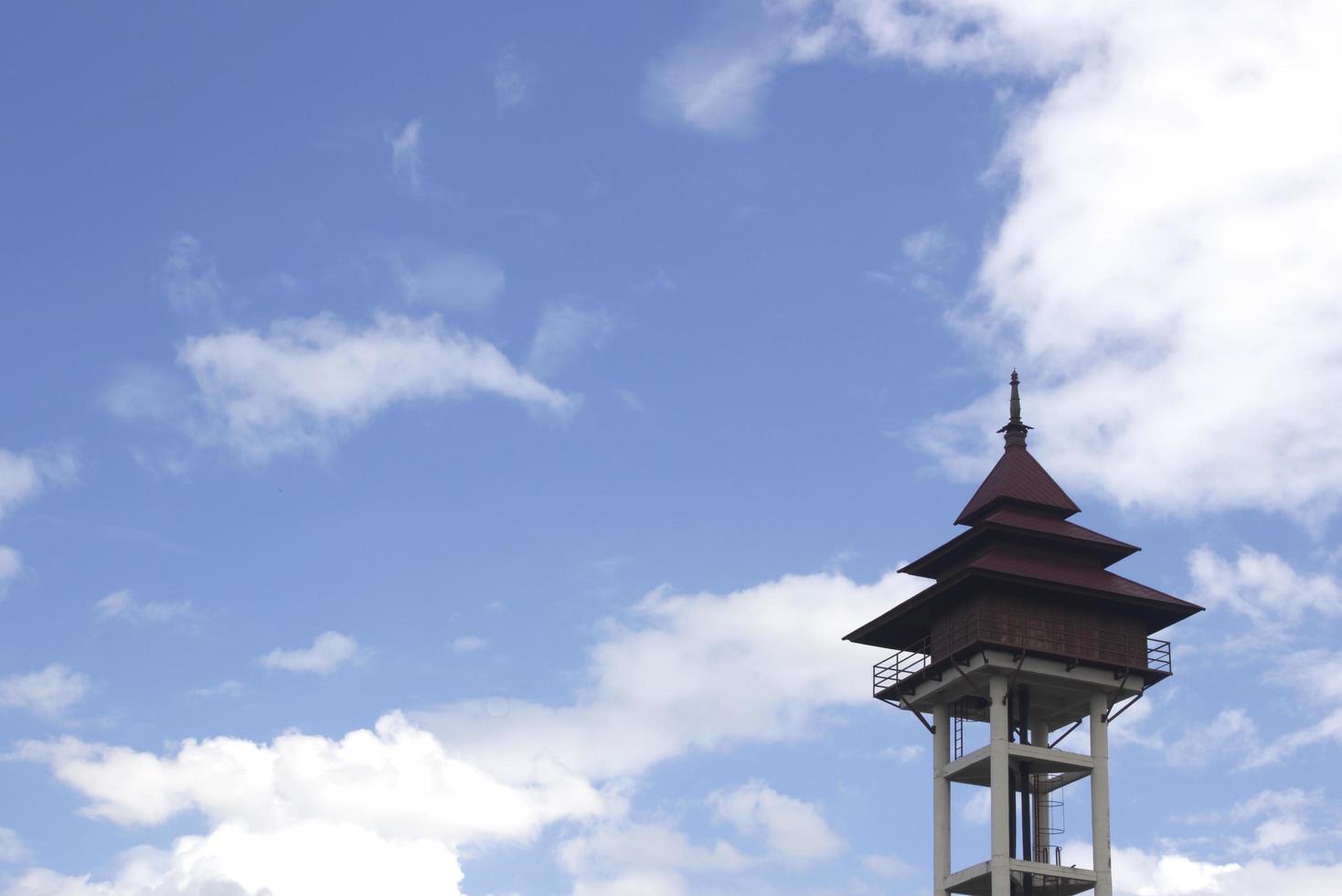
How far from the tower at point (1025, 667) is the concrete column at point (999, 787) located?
2.0 inches

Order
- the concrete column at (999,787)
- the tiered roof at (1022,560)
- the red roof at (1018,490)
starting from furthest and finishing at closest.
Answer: the red roof at (1018,490) → the tiered roof at (1022,560) → the concrete column at (999,787)

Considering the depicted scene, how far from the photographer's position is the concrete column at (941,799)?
285 ft

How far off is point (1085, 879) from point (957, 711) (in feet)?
32.7

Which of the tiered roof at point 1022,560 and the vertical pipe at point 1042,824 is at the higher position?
the tiered roof at point 1022,560

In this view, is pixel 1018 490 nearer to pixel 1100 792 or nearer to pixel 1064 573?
pixel 1064 573

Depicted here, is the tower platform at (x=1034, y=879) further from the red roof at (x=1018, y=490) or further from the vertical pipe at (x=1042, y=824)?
the red roof at (x=1018, y=490)

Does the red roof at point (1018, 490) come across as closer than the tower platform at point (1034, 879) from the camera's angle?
No

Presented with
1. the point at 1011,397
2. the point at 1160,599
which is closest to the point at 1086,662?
the point at 1160,599

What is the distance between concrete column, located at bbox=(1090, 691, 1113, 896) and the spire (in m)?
14.4

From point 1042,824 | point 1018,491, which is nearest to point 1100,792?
point 1042,824

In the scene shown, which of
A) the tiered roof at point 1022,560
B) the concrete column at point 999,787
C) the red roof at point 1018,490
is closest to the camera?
the concrete column at point 999,787

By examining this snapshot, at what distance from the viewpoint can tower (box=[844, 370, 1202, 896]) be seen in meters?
85.1

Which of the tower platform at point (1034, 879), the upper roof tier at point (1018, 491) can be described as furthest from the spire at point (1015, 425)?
the tower platform at point (1034, 879)

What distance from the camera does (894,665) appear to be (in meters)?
92.1
